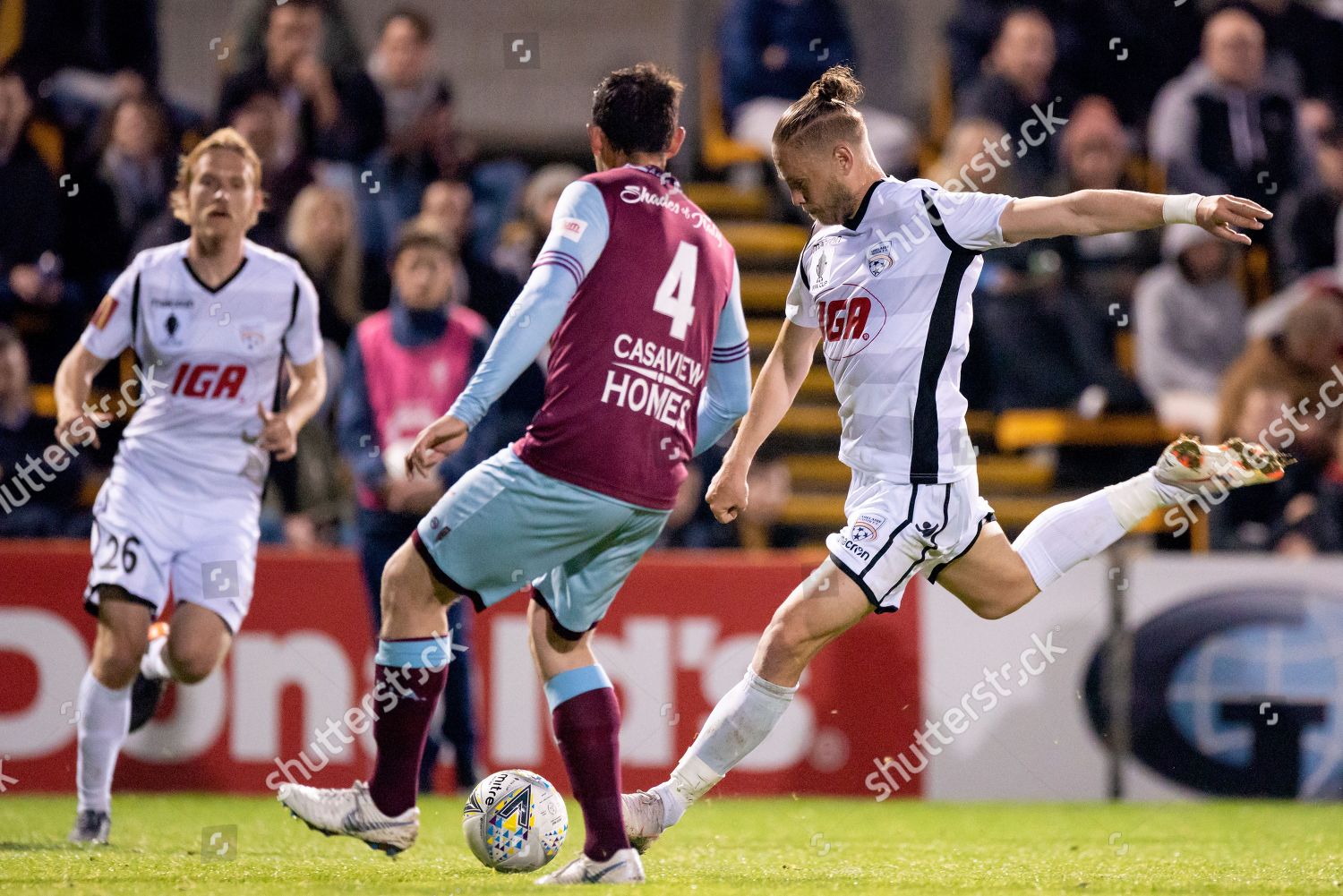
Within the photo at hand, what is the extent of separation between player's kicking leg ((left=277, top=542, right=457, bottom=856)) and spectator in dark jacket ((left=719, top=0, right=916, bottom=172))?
7904 millimetres

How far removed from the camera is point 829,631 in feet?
16.4

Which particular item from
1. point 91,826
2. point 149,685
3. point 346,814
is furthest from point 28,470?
point 346,814

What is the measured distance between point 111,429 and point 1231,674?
6214mm

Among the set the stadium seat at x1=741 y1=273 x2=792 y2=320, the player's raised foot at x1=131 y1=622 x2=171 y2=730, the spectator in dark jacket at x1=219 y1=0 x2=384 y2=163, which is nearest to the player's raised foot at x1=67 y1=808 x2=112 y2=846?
the player's raised foot at x1=131 y1=622 x2=171 y2=730

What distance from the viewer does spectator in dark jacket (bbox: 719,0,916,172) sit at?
12.0 metres

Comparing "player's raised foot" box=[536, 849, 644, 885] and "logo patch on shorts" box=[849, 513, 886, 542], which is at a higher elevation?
"logo patch on shorts" box=[849, 513, 886, 542]

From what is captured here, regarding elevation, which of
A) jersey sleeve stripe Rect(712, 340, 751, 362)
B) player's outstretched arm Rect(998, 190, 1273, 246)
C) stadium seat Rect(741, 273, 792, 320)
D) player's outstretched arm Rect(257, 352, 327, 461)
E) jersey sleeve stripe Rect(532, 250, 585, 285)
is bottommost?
player's outstretched arm Rect(257, 352, 327, 461)

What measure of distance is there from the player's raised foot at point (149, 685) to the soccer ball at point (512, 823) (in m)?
2.27

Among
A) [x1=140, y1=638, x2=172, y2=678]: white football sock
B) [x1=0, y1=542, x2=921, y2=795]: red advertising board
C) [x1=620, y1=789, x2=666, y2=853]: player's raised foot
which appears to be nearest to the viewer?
[x1=620, y1=789, x2=666, y2=853]: player's raised foot

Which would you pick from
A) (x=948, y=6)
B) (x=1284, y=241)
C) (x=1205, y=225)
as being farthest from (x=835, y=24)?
(x=1205, y=225)

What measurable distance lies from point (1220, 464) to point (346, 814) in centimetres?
289

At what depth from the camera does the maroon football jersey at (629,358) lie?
446cm

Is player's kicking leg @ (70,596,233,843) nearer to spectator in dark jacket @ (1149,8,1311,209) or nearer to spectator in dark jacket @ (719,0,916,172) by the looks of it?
spectator in dark jacket @ (719,0,916,172)

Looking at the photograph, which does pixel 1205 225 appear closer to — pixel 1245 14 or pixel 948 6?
pixel 1245 14
